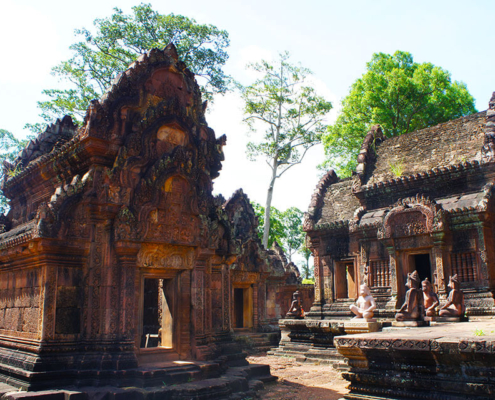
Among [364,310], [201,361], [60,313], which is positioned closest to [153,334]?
[201,361]

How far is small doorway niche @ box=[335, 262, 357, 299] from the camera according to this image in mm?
16953

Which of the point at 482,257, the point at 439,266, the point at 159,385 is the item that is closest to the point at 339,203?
the point at 439,266

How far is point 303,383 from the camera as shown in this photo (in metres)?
10.2

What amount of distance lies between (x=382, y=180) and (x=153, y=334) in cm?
974

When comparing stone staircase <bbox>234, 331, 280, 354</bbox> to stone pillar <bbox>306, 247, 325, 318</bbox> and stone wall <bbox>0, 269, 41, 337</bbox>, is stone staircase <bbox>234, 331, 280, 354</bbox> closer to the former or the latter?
stone pillar <bbox>306, 247, 325, 318</bbox>

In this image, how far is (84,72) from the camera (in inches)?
808

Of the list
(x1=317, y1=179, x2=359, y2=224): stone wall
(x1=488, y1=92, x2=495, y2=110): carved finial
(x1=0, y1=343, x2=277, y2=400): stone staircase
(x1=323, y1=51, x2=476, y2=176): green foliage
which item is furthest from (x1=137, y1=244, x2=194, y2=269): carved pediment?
(x1=323, y1=51, x2=476, y2=176): green foliage

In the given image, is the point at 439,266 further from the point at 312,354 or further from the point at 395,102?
the point at 395,102

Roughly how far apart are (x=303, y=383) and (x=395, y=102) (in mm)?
19711

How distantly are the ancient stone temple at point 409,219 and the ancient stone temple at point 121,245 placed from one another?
710 centimetres

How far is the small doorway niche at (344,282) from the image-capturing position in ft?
55.6

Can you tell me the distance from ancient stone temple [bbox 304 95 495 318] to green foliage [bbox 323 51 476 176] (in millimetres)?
7950

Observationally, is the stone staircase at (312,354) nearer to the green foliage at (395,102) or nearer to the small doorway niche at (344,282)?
the small doorway niche at (344,282)

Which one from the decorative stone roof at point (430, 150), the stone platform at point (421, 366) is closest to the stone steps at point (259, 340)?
the decorative stone roof at point (430, 150)
